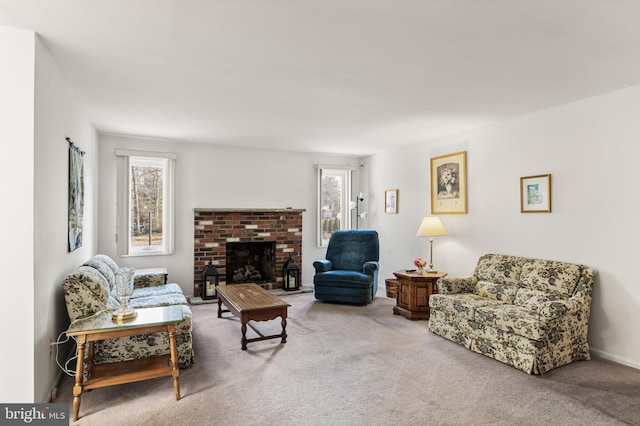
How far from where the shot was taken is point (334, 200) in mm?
7164

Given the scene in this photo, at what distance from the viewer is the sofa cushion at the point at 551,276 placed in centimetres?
351

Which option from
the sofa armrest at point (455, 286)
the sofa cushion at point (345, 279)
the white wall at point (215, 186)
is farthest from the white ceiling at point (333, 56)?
the sofa cushion at point (345, 279)

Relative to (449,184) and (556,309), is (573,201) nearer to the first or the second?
(556,309)

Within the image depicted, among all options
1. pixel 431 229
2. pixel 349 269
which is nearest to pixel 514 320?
pixel 431 229

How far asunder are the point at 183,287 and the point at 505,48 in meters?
5.18

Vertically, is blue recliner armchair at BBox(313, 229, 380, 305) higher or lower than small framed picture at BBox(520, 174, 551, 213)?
lower

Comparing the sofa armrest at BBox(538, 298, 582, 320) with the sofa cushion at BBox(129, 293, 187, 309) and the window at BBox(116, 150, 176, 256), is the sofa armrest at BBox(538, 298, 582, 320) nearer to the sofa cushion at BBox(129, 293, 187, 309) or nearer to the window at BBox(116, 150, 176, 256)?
the sofa cushion at BBox(129, 293, 187, 309)

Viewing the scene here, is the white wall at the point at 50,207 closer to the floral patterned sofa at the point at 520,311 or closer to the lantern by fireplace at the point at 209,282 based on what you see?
the lantern by fireplace at the point at 209,282

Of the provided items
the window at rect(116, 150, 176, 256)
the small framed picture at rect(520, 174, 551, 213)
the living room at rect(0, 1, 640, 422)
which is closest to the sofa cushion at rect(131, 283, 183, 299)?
the living room at rect(0, 1, 640, 422)

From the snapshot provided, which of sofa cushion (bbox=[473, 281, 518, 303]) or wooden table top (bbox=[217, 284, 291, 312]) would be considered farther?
sofa cushion (bbox=[473, 281, 518, 303])

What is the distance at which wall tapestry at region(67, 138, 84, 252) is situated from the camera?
10.8ft

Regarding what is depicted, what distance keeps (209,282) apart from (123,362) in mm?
2823

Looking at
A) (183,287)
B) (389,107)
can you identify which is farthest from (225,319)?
(389,107)

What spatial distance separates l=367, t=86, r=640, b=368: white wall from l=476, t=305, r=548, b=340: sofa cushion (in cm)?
79
